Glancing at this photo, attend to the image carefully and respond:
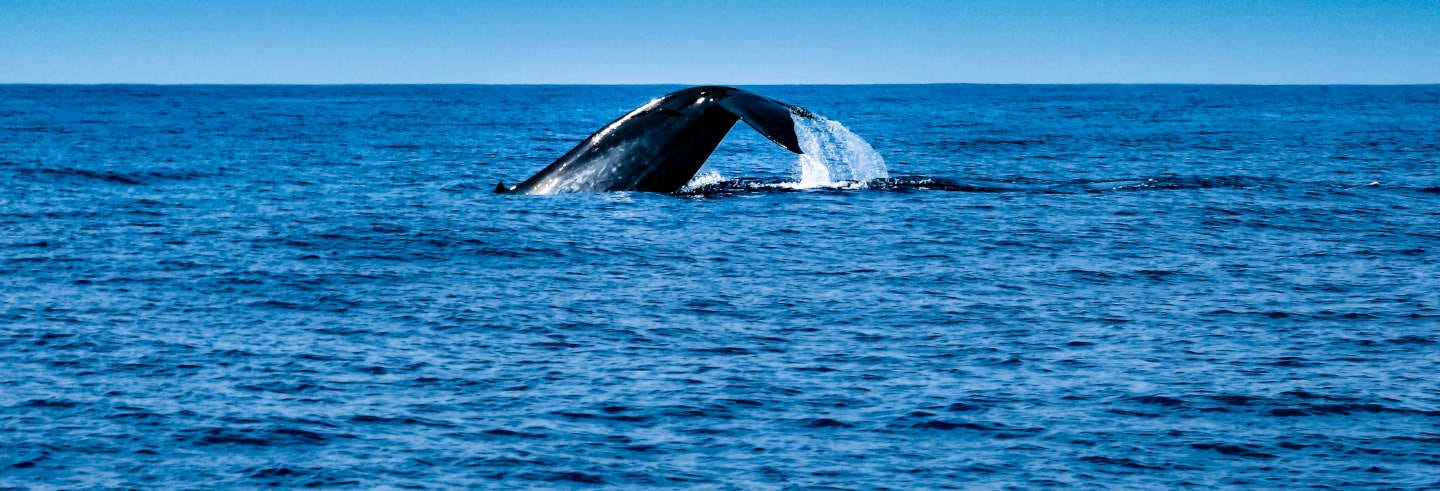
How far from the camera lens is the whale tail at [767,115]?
1517 cm

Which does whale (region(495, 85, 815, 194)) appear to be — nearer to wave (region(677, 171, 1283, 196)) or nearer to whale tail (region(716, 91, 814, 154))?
whale tail (region(716, 91, 814, 154))

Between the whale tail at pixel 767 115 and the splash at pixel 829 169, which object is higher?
the whale tail at pixel 767 115

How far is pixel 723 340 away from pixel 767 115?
5.79m

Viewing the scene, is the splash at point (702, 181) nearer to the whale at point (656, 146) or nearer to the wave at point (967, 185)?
the wave at point (967, 185)

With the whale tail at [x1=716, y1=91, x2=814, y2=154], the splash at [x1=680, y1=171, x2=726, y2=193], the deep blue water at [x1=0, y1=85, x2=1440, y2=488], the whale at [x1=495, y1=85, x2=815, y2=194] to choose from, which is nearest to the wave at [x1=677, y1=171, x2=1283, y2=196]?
the splash at [x1=680, y1=171, x2=726, y2=193]

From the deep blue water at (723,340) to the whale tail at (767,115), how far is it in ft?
4.37

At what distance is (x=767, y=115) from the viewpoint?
642 inches

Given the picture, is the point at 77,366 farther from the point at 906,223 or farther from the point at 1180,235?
the point at 1180,235

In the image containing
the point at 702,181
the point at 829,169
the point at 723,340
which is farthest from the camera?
the point at 829,169

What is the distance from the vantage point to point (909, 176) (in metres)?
26.8

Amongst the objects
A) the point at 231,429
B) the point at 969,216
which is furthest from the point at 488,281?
the point at 969,216

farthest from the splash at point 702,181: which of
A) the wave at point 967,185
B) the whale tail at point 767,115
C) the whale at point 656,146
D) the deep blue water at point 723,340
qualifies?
the whale tail at point 767,115

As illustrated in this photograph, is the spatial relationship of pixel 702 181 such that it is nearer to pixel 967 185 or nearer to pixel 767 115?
pixel 967 185

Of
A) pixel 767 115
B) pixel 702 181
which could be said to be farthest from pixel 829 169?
pixel 767 115
